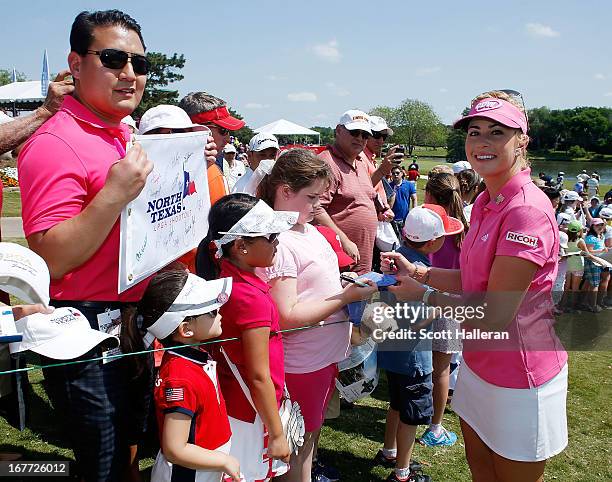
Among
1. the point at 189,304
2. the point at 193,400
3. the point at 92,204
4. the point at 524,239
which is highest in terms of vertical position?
the point at 92,204

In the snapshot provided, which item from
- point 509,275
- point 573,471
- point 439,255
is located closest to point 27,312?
point 509,275

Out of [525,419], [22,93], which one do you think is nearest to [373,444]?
[525,419]

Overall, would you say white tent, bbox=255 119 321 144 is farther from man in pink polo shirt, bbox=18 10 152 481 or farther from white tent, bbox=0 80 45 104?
man in pink polo shirt, bbox=18 10 152 481

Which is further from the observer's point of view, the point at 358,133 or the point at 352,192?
the point at 358,133

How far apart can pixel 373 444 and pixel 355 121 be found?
2.85m

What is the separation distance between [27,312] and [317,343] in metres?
1.51

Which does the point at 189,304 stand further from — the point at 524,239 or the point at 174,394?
the point at 524,239

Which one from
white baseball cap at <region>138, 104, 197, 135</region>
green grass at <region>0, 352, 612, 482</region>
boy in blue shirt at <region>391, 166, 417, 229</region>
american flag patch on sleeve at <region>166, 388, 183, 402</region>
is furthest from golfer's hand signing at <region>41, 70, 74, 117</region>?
boy in blue shirt at <region>391, 166, 417, 229</region>

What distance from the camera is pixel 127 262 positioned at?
1.97 m

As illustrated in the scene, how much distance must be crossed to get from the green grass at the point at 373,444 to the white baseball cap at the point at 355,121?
2.63 meters

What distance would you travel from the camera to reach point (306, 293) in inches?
104

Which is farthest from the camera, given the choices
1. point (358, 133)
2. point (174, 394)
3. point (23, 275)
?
point (358, 133)

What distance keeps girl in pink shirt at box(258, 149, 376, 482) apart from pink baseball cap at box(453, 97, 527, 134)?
2.75 ft

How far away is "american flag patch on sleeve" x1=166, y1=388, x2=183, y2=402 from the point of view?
1988 millimetres
